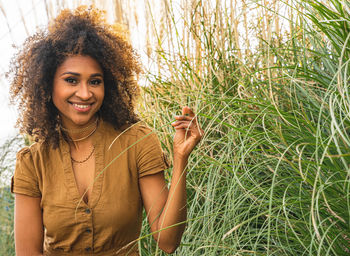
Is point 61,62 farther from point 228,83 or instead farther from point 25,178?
point 228,83

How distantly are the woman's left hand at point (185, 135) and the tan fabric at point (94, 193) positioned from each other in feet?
1.00

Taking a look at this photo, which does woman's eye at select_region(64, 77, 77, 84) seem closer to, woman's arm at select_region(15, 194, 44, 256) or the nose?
the nose

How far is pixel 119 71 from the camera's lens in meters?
1.91

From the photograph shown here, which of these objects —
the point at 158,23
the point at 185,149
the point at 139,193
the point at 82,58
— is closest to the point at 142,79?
the point at 158,23

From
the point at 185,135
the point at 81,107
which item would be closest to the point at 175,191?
the point at 185,135

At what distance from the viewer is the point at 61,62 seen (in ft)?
5.81

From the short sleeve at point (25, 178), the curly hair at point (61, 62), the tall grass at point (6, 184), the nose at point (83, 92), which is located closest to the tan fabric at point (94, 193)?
the short sleeve at point (25, 178)

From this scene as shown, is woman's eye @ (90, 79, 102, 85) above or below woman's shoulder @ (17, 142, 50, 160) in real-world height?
above

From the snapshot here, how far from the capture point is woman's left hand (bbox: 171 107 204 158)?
4.60ft

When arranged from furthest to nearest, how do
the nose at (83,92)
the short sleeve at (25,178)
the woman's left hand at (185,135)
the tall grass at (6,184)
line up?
the tall grass at (6,184) < the short sleeve at (25,178) < the nose at (83,92) < the woman's left hand at (185,135)

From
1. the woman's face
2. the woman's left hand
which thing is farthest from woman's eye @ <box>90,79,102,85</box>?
the woman's left hand

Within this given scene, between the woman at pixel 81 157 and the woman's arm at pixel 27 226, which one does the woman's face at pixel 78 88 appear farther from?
the woman's arm at pixel 27 226

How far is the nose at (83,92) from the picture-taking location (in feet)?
5.54

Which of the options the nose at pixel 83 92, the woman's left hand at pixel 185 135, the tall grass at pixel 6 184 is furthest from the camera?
the tall grass at pixel 6 184
